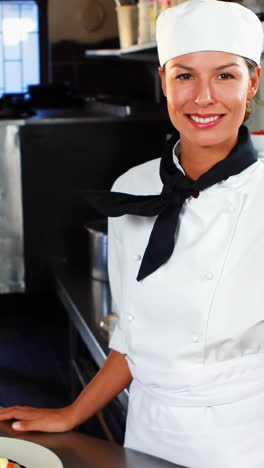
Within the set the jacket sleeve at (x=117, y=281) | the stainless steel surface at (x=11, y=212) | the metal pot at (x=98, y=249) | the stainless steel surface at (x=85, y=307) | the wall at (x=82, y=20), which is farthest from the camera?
the wall at (x=82, y=20)

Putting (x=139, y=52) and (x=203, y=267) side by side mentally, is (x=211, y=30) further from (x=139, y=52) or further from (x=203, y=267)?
(x=139, y=52)

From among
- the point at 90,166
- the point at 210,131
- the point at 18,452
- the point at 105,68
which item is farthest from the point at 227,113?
the point at 105,68

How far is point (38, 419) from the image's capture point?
137cm

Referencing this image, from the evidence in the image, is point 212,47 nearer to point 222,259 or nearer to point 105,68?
point 222,259

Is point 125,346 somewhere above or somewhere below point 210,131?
below

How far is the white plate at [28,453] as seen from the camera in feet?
3.64

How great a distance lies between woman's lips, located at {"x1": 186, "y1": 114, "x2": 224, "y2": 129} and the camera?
1.25m

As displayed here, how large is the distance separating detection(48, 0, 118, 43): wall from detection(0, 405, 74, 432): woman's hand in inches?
248

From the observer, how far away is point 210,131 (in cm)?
127

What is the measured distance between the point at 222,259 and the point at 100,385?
41cm

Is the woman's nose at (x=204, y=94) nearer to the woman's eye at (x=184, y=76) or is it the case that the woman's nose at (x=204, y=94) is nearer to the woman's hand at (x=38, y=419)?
the woman's eye at (x=184, y=76)

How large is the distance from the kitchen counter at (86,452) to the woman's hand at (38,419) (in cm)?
1

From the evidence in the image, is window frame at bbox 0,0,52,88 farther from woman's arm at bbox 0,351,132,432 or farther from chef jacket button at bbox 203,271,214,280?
chef jacket button at bbox 203,271,214,280

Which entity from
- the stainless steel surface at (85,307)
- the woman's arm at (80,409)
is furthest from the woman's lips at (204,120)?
the stainless steel surface at (85,307)
